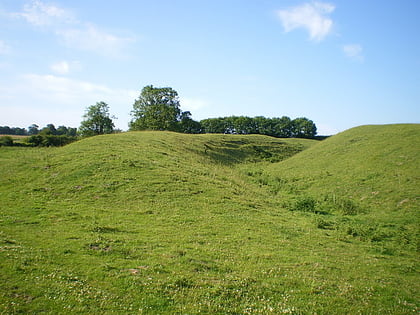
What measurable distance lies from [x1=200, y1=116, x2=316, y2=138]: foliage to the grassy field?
306 feet

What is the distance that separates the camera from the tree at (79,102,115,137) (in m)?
75.8

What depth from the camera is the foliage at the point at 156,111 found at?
78.4m

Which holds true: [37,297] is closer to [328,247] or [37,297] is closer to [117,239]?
[117,239]

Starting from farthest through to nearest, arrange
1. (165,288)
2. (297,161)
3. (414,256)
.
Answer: (297,161) → (414,256) → (165,288)

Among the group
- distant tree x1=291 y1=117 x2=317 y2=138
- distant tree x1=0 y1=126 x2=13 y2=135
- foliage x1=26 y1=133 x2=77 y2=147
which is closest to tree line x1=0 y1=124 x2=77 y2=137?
distant tree x1=0 y1=126 x2=13 y2=135

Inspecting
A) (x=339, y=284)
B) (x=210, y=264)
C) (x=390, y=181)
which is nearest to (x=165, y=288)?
(x=210, y=264)

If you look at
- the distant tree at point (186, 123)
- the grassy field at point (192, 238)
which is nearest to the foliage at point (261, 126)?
the distant tree at point (186, 123)

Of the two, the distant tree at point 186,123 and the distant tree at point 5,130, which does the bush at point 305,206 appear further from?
the distant tree at point 5,130

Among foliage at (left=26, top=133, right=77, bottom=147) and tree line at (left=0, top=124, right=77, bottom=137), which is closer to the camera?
foliage at (left=26, top=133, right=77, bottom=147)

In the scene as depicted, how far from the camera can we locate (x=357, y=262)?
13336mm

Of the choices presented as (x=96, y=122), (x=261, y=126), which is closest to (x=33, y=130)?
(x=96, y=122)

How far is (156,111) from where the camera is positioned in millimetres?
79812

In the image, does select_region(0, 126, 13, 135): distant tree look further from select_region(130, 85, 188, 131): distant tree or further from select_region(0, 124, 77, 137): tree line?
select_region(130, 85, 188, 131): distant tree

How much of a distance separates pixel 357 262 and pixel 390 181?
17.1 meters
